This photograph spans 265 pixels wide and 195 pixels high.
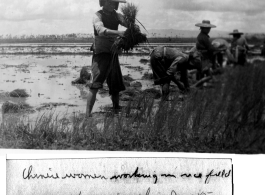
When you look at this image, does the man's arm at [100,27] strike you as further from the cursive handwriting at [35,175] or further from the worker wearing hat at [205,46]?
the cursive handwriting at [35,175]

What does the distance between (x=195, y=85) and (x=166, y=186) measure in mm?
1315

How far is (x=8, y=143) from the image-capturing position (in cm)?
582

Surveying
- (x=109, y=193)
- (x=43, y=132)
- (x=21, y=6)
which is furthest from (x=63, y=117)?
(x=21, y=6)

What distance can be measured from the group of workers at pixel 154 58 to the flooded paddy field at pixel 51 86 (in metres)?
0.09

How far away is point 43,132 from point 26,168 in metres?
0.51

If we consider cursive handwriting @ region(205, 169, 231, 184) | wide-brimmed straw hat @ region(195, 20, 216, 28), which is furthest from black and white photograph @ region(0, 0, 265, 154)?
cursive handwriting @ region(205, 169, 231, 184)

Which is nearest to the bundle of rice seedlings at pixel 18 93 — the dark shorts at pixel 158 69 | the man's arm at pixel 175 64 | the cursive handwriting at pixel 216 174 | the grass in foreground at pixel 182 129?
the grass in foreground at pixel 182 129

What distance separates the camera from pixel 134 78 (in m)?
5.87

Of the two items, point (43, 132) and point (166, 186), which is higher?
point (43, 132)

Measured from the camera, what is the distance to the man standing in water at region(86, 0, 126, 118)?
229 inches

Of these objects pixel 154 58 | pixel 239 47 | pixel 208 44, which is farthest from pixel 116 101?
pixel 239 47

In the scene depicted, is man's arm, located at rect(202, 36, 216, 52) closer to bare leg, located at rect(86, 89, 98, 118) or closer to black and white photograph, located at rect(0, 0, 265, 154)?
black and white photograph, located at rect(0, 0, 265, 154)

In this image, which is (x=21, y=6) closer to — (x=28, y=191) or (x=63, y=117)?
(x=63, y=117)

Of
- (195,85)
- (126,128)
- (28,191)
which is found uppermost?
(195,85)
